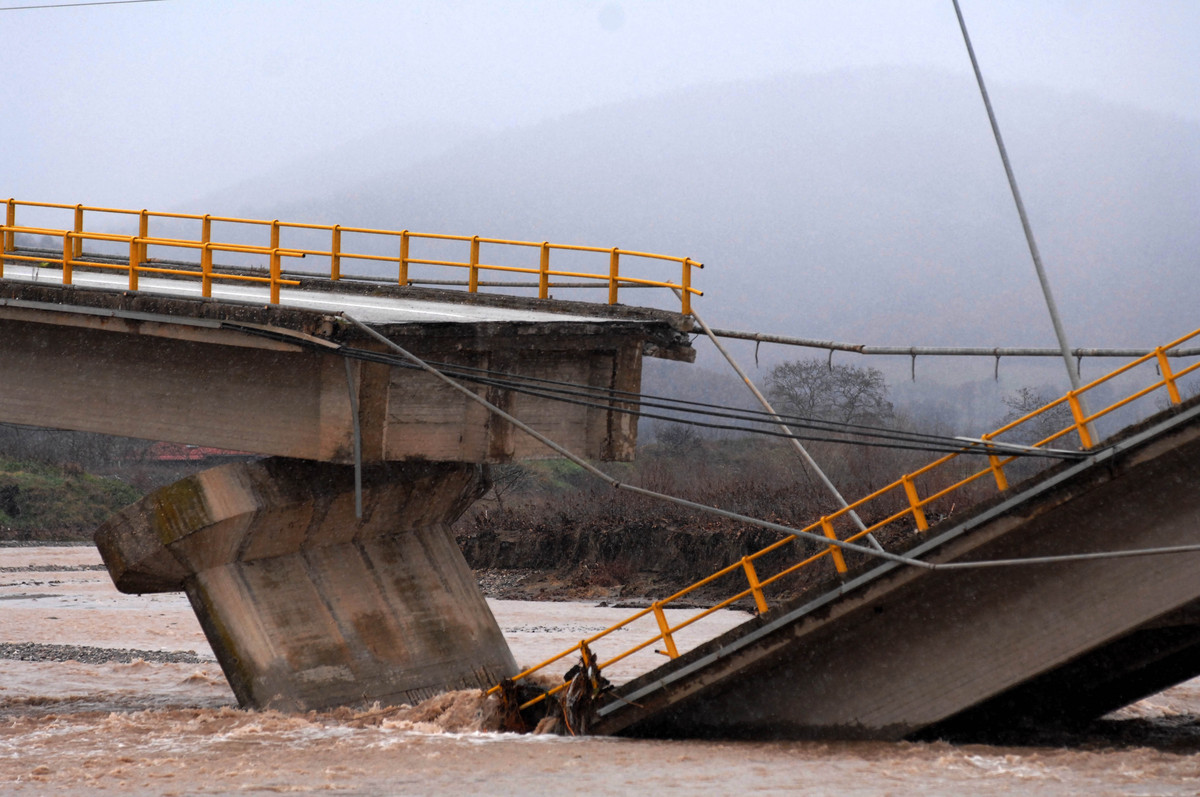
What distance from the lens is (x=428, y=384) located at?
590 inches

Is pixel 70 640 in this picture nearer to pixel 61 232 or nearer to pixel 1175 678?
pixel 61 232

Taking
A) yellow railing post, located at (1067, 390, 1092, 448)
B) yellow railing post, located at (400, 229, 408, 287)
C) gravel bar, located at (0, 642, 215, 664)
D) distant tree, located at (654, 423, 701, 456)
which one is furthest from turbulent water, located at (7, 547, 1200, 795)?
distant tree, located at (654, 423, 701, 456)

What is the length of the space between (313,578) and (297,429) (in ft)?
8.30

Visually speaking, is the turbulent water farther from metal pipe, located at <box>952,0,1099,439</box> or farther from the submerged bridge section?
metal pipe, located at <box>952,0,1099,439</box>

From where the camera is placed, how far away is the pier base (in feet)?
49.9

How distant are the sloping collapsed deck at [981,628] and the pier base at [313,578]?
406 cm

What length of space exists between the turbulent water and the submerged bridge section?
4.11ft

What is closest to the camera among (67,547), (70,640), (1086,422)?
(1086,422)

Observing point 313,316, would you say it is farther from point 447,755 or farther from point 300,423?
point 447,755

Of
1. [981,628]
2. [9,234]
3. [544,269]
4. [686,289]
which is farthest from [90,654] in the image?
[981,628]

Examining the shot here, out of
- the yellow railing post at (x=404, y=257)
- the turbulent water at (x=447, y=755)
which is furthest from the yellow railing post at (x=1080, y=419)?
the yellow railing post at (x=404, y=257)

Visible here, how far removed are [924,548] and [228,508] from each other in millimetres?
8735

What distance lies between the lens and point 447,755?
520 inches

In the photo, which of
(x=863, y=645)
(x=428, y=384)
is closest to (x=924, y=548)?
(x=863, y=645)
